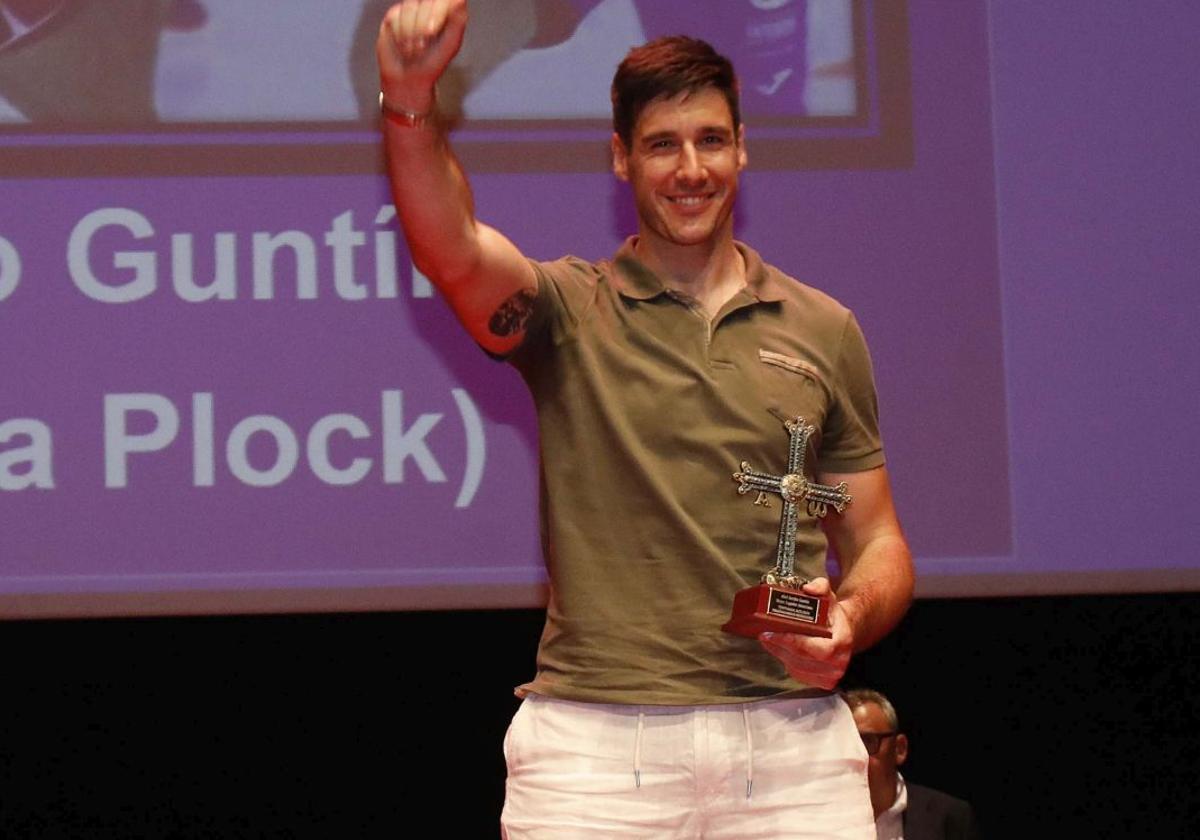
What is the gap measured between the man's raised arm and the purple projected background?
1.28 meters

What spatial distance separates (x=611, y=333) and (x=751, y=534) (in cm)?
33

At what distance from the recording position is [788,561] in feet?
6.95

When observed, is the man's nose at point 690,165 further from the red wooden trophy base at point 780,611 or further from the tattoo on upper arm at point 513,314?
the red wooden trophy base at point 780,611

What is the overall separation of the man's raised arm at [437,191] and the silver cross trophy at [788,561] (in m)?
0.38

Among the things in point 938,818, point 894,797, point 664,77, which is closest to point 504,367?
point 664,77

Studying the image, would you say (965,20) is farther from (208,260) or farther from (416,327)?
(208,260)

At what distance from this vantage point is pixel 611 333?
2.24m

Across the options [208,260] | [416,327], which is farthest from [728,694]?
[208,260]

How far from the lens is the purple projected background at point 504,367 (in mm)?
3367

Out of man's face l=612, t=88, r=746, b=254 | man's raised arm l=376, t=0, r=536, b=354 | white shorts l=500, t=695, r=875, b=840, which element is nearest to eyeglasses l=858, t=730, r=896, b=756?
white shorts l=500, t=695, r=875, b=840

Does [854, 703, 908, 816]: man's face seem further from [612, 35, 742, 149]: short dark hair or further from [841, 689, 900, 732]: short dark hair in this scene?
[612, 35, 742, 149]: short dark hair

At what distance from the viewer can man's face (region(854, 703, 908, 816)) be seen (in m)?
3.83

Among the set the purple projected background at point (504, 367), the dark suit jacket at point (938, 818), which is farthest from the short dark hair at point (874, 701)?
the purple projected background at point (504, 367)

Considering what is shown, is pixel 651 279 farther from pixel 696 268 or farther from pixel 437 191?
pixel 437 191
